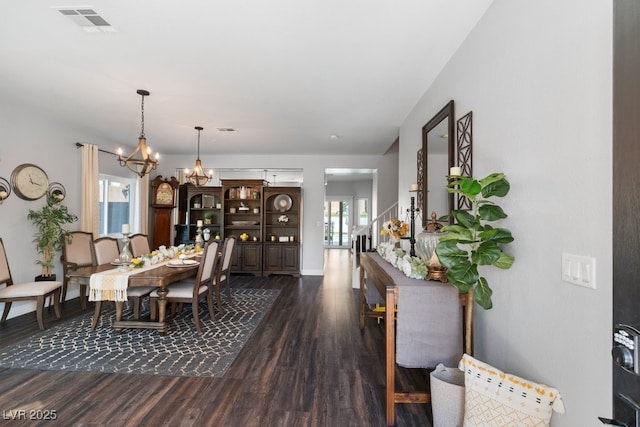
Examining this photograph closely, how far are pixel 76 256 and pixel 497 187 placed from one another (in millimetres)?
5553

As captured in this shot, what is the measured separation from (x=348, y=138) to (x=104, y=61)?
3.71 m

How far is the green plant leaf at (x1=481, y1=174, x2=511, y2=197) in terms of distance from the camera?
1.67 m

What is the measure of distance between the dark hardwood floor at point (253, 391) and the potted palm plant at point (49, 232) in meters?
1.14

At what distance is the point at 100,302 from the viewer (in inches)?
139

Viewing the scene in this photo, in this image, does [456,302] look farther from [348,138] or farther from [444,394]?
[348,138]

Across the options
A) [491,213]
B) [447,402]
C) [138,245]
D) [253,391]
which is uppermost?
[491,213]

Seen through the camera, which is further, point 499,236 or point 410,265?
point 410,265

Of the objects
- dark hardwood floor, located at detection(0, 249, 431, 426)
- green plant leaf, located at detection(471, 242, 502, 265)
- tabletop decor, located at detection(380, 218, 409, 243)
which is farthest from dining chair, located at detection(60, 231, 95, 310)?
green plant leaf, located at detection(471, 242, 502, 265)

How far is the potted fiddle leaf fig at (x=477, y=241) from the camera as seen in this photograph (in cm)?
160

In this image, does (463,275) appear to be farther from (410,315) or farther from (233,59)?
(233,59)

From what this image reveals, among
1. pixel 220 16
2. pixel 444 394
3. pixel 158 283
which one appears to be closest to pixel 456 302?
pixel 444 394

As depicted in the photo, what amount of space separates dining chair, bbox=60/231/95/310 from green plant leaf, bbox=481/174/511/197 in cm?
488

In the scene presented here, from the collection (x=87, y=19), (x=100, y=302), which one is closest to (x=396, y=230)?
(x=87, y=19)

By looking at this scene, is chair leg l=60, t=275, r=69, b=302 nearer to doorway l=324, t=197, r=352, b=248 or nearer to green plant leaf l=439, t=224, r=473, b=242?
green plant leaf l=439, t=224, r=473, b=242
